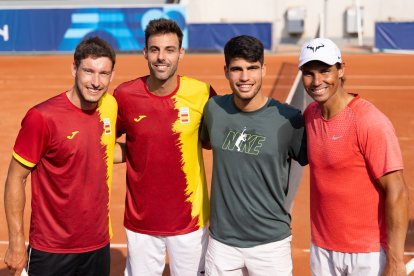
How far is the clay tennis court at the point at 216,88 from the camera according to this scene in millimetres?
9150

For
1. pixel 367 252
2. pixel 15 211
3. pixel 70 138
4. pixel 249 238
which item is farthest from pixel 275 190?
pixel 15 211

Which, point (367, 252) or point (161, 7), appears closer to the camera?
point (367, 252)

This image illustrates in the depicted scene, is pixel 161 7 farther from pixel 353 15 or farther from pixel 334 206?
pixel 334 206

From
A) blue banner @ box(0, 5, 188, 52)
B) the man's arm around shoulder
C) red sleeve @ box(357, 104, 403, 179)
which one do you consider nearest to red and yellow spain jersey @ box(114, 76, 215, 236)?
the man's arm around shoulder

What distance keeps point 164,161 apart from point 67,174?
0.88 m

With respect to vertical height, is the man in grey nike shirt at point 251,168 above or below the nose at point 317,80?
below

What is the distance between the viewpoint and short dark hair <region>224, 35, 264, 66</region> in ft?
17.0

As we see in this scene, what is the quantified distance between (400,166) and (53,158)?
99.8 inches

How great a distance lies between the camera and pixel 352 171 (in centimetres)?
473

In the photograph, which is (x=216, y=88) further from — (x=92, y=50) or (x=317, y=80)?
(x=317, y=80)

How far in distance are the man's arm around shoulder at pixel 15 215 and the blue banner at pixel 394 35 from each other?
2779cm

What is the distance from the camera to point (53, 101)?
17.4ft

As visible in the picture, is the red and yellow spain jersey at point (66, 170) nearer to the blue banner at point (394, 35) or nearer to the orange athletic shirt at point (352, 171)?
the orange athletic shirt at point (352, 171)

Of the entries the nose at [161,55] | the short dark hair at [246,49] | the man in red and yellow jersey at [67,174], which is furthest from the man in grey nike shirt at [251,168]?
the man in red and yellow jersey at [67,174]
